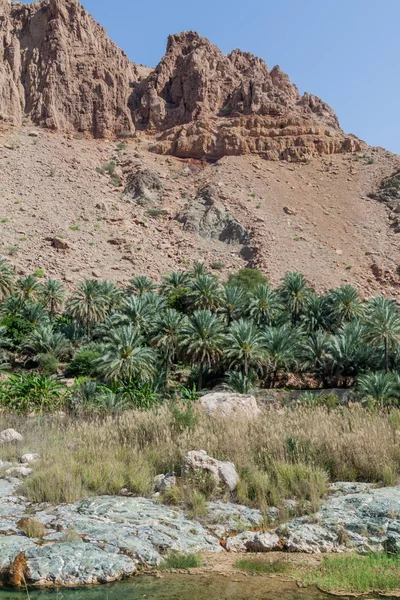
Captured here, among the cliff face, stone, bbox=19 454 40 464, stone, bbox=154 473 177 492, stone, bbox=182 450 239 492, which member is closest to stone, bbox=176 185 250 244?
the cliff face

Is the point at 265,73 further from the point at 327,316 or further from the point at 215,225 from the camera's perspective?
the point at 327,316

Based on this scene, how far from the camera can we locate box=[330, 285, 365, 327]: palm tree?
40066 mm

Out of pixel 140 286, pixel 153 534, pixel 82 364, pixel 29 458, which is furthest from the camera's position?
pixel 140 286

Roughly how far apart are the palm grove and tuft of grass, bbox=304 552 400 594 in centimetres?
1811

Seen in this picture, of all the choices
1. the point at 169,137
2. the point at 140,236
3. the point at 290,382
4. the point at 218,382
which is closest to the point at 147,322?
the point at 218,382

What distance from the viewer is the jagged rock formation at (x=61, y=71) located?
71188mm

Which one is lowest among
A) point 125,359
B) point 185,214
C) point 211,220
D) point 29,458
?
point 125,359

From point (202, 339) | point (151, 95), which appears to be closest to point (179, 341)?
point (202, 339)

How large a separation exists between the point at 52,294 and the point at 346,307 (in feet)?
69.2

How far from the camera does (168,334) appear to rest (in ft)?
115

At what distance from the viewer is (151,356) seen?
3094 cm

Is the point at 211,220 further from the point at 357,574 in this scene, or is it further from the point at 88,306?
the point at 357,574

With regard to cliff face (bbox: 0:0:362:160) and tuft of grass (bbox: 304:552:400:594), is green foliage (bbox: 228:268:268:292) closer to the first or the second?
cliff face (bbox: 0:0:362:160)

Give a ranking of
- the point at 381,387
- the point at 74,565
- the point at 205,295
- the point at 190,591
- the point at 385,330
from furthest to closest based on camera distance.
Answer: the point at 205,295
the point at 385,330
the point at 381,387
the point at 74,565
the point at 190,591
